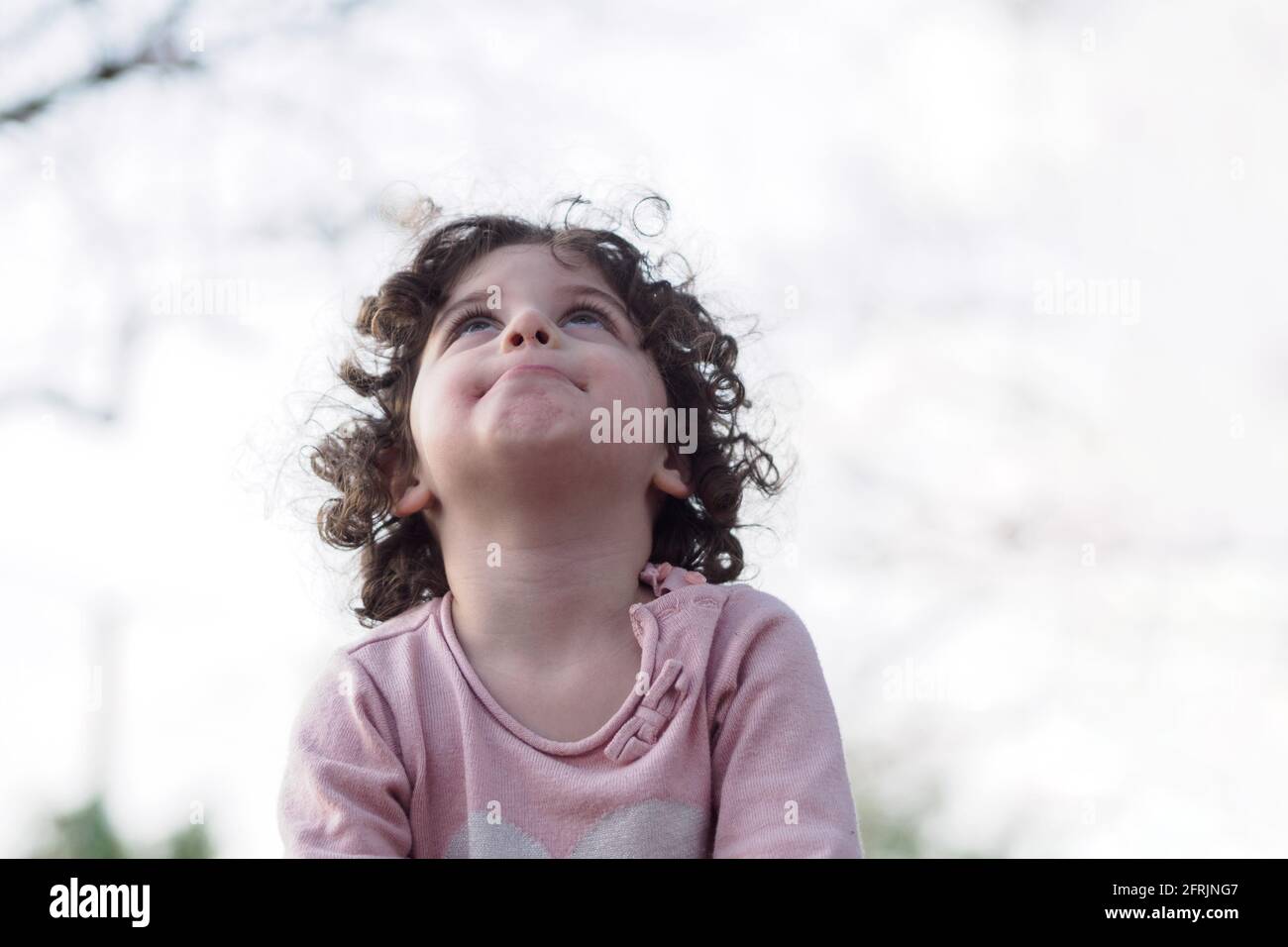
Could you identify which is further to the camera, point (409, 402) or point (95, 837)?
point (95, 837)

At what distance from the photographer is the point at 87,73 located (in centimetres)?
523

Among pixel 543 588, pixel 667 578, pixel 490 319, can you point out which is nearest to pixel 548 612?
pixel 543 588

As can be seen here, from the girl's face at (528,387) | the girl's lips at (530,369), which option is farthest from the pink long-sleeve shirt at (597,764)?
the girl's lips at (530,369)

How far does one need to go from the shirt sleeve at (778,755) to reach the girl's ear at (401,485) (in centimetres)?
60

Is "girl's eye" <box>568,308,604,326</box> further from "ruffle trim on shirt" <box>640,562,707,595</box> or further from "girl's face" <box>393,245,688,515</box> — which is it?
"ruffle trim on shirt" <box>640,562,707,595</box>

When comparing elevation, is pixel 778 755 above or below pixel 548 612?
below

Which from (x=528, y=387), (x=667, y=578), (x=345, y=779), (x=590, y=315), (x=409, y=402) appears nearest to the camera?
(x=345, y=779)

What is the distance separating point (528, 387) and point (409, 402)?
491 millimetres

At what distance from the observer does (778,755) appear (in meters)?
2.01

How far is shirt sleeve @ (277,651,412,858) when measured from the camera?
190cm

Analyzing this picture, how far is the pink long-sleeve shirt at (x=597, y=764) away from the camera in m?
1.93

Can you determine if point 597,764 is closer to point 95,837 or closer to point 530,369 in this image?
point 530,369
